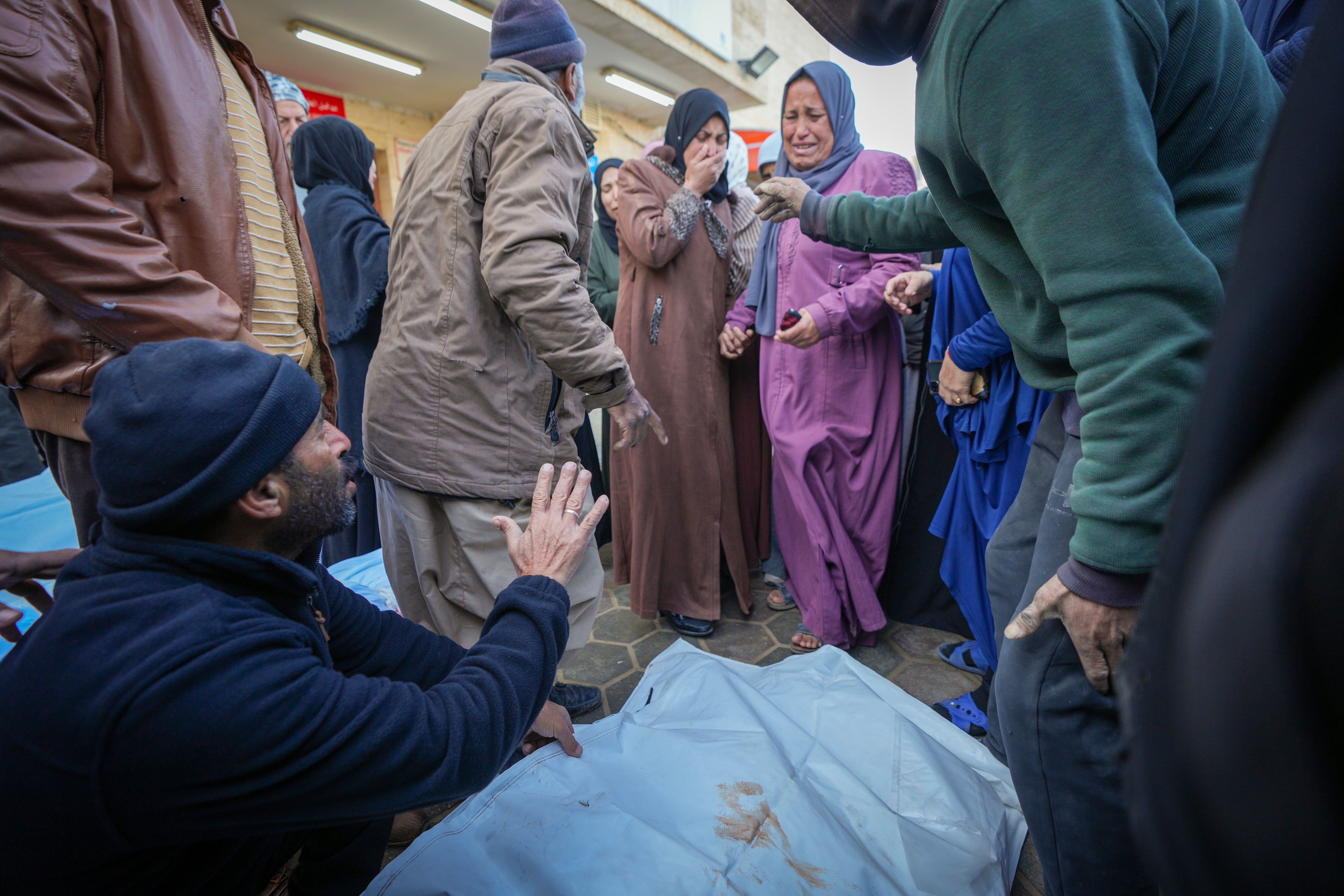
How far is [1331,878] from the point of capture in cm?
21

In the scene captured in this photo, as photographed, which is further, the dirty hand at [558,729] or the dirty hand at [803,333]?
the dirty hand at [803,333]

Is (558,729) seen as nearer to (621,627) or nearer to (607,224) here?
(621,627)

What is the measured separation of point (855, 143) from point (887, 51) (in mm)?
1712

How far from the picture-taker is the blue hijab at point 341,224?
280cm

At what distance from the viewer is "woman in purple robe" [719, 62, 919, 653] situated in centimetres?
257

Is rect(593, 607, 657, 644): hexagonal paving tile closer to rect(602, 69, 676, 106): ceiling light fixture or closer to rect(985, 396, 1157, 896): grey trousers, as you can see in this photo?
rect(985, 396, 1157, 896): grey trousers

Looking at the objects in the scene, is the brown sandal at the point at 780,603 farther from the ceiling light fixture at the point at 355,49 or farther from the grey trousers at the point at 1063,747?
the ceiling light fixture at the point at 355,49

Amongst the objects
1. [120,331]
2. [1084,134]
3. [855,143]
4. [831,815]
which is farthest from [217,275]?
[855,143]

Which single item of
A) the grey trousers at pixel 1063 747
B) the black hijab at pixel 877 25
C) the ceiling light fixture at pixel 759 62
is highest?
the ceiling light fixture at pixel 759 62

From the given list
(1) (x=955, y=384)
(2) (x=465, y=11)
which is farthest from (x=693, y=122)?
(2) (x=465, y=11)

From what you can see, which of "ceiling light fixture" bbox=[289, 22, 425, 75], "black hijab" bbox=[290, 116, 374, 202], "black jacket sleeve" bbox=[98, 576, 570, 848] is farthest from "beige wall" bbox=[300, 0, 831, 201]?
"black jacket sleeve" bbox=[98, 576, 570, 848]

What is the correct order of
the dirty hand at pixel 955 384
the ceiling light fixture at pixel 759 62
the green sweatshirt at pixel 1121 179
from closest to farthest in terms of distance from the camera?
the green sweatshirt at pixel 1121 179 < the dirty hand at pixel 955 384 < the ceiling light fixture at pixel 759 62

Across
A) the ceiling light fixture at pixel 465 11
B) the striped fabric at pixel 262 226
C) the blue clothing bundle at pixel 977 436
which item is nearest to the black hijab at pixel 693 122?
the blue clothing bundle at pixel 977 436

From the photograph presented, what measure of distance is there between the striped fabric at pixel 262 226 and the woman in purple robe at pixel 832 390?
5.40ft
